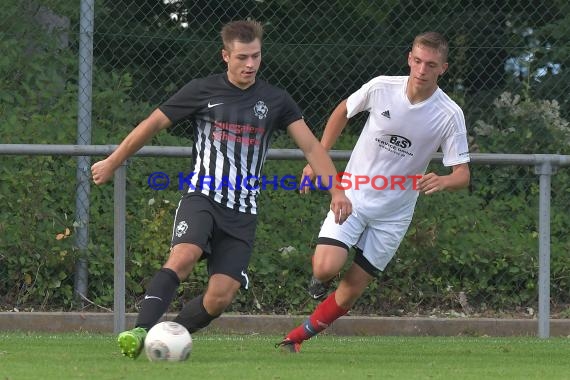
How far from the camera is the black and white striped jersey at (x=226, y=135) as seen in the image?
702 centimetres

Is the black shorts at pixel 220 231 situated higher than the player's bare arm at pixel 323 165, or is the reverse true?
the player's bare arm at pixel 323 165

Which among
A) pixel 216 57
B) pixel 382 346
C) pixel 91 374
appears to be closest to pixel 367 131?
pixel 382 346

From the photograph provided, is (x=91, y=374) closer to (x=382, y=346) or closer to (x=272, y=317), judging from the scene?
(x=382, y=346)

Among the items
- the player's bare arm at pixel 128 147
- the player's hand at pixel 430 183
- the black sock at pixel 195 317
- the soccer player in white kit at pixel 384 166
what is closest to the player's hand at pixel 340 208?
the player's hand at pixel 430 183

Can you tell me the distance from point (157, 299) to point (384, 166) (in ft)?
5.96

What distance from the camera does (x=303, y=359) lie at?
7.21 meters

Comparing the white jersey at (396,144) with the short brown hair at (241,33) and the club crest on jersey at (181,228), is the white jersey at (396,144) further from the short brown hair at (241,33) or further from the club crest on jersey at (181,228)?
the club crest on jersey at (181,228)

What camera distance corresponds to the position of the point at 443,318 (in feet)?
32.4

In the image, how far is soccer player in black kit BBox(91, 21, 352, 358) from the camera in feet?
22.9

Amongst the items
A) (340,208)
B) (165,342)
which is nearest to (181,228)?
(165,342)

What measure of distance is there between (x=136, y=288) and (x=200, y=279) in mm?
501

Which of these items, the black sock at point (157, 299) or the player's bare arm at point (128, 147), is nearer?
the black sock at point (157, 299)

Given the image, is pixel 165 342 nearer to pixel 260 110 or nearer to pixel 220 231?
pixel 220 231

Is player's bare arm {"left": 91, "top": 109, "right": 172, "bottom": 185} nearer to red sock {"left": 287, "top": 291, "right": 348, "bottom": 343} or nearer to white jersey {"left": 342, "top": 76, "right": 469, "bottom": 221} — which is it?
white jersey {"left": 342, "top": 76, "right": 469, "bottom": 221}
